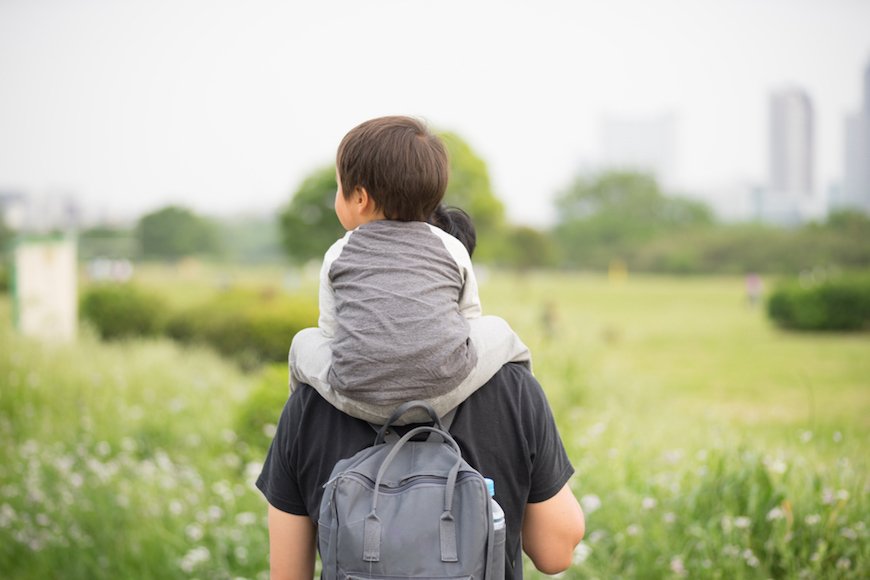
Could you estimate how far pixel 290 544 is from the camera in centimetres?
164

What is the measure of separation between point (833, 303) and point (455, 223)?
Result: 18811 mm

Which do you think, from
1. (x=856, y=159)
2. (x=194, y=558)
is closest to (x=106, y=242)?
(x=856, y=159)

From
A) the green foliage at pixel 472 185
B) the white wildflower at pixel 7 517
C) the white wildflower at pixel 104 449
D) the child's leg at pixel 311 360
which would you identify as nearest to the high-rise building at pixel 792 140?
the green foliage at pixel 472 185

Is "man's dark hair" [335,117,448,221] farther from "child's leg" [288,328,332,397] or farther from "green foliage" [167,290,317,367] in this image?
"green foliage" [167,290,317,367]

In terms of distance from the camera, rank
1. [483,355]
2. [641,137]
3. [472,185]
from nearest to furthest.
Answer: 1. [483,355]
2. [472,185]
3. [641,137]

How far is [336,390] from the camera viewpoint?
56.1 inches

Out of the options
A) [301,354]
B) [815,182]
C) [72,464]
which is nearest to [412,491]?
[301,354]

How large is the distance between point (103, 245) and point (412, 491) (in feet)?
160

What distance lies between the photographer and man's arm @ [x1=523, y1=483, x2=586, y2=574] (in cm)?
161

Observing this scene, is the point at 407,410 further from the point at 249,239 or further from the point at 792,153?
the point at 249,239

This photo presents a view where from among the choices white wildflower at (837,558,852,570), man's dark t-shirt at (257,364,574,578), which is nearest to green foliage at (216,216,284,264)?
white wildflower at (837,558,852,570)

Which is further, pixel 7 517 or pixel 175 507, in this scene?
pixel 7 517

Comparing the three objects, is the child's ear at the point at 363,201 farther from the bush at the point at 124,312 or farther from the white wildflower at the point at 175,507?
the bush at the point at 124,312

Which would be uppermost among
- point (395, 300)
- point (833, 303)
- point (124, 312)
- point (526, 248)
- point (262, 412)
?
point (526, 248)
